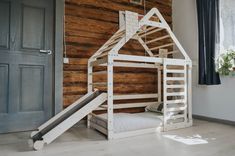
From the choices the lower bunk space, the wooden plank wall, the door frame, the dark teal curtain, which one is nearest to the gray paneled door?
the door frame

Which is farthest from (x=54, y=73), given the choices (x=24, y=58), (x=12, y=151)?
(x=12, y=151)

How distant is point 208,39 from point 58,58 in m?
2.50

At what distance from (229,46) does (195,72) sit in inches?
30.7

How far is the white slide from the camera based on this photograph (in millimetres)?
2131

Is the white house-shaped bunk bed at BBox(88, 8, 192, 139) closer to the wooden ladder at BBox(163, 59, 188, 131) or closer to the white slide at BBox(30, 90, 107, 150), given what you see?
the wooden ladder at BBox(163, 59, 188, 131)

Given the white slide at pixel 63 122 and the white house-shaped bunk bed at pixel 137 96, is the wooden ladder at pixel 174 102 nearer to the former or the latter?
the white house-shaped bunk bed at pixel 137 96

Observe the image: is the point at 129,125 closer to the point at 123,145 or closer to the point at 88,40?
the point at 123,145

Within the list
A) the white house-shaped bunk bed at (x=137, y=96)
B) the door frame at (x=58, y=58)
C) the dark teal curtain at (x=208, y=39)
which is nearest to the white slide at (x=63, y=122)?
the white house-shaped bunk bed at (x=137, y=96)

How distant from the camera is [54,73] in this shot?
312cm

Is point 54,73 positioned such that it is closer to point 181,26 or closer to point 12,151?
point 12,151

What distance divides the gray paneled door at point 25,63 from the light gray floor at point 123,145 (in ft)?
1.00

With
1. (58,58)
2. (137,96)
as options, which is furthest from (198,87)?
(58,58)

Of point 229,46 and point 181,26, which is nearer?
point 229,46

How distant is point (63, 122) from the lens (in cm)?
224
